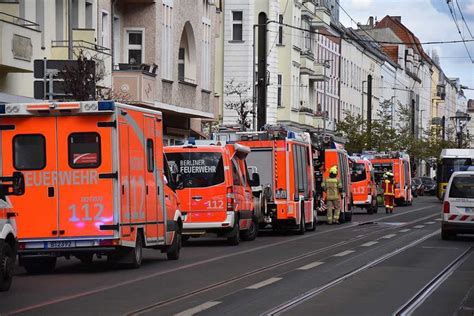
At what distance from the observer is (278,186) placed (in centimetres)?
3159

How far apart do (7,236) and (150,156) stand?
430cm

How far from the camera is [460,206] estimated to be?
2984 cm

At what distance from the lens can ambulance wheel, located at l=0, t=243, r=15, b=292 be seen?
623 inches

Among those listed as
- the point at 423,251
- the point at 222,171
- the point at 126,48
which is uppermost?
the point at 126,48

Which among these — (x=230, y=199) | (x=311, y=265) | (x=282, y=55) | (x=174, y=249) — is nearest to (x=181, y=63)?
(x=230, y=199)

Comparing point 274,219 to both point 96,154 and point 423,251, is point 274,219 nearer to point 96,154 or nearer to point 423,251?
point 423,251

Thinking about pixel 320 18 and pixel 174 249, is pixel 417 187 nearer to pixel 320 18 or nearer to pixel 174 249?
pixel 320 18

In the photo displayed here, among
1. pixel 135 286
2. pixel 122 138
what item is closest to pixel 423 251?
pixel 122 138

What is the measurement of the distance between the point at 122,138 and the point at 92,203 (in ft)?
3.63

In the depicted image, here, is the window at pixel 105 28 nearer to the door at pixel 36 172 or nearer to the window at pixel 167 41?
the window at pixel 167 41

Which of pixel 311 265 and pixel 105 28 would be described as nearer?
pixel 311 265

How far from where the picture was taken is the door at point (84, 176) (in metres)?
18.5

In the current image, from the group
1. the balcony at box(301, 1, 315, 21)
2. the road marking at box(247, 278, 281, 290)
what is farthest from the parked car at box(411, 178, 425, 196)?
the road marking at box(247, 278, 281, 290)

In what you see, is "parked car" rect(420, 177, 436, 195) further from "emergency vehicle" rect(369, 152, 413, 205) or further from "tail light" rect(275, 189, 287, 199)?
"tail light" rect(275, 189, 287, 199)
